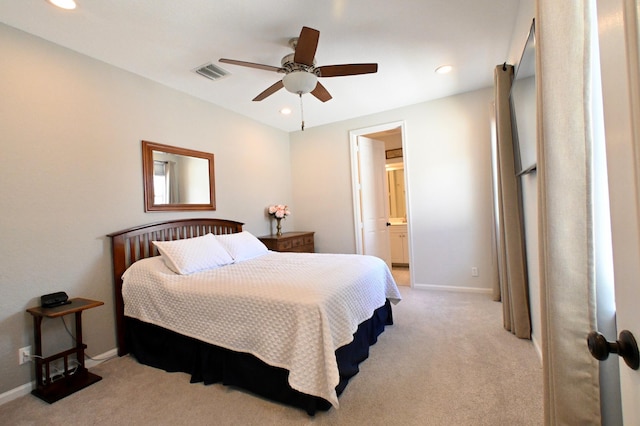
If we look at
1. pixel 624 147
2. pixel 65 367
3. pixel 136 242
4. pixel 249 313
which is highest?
pixel 624 147

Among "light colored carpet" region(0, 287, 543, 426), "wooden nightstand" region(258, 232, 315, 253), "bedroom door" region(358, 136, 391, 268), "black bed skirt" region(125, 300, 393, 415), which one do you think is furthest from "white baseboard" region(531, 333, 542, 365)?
"wooden nightstand" region(258, 232, 315, 253)

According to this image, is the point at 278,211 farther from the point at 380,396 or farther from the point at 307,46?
the point at 380,396

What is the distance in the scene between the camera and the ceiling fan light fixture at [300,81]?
2342 mm

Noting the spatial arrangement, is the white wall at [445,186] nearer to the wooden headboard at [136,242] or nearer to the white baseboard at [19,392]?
the wooden headboard at [136,242]

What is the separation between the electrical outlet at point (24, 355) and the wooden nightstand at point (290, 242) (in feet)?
8.24

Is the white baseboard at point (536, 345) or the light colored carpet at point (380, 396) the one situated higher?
the white baseboard at point (536, 345)

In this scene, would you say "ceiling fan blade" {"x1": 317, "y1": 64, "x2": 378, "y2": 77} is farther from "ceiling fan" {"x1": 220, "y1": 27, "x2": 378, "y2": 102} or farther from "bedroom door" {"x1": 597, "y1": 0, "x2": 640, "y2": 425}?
"bedroom door" {"x1": 597, "y1": 0, "x2": 640, "y2": 425}

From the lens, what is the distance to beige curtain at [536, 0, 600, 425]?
2.24 ft

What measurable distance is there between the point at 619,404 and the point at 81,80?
3688 millimetres

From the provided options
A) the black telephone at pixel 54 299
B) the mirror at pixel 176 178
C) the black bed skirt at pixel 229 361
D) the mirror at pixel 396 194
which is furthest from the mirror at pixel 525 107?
the mirror at pixel 396 194

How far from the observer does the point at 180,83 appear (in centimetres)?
317

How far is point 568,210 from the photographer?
72cm

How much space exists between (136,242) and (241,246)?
3.26ft

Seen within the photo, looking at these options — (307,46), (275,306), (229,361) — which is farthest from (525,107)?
(229,361)
